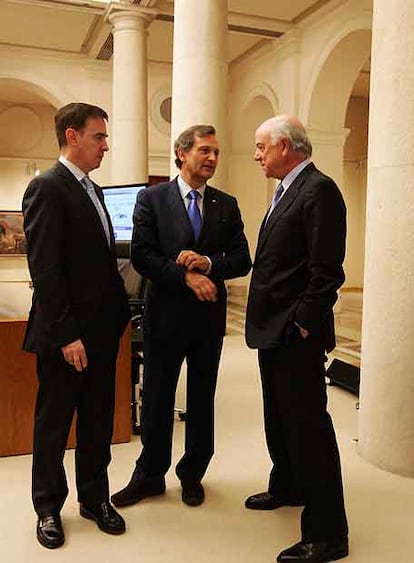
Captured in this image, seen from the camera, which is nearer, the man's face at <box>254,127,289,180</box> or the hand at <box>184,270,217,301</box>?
the man's face at <box>254,127,289,180</box>

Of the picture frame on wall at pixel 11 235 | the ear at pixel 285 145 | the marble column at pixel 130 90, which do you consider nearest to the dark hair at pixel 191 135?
the ear at pixel 285 145

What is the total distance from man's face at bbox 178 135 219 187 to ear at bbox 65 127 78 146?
0.58 metres

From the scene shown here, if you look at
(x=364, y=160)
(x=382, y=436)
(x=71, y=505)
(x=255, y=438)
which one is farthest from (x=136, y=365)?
(x=364, y=160)

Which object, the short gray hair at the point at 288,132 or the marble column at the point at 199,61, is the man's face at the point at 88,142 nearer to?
the short gray hair at the point at 288,132

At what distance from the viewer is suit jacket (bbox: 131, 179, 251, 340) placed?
326 cm

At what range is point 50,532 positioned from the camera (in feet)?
9.77

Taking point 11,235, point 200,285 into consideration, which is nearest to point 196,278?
point 200,285

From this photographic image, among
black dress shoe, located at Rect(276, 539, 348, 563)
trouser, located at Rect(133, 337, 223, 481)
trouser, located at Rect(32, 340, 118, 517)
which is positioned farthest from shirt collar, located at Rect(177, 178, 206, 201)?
black dress shoe, located at Rect(276, 539, 348, 563)

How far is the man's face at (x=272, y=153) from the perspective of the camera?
2.83m

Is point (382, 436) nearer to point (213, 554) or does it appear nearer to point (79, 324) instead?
point (213, 554)

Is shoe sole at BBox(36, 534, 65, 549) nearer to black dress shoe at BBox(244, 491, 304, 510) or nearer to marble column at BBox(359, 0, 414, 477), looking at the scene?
black dress shoe at BBox(244, 491, 304, 510)

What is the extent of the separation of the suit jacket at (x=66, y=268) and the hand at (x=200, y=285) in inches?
14.0

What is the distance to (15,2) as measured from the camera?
1090 cm

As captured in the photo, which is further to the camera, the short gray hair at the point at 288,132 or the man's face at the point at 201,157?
the man's face at the point at 201,157
